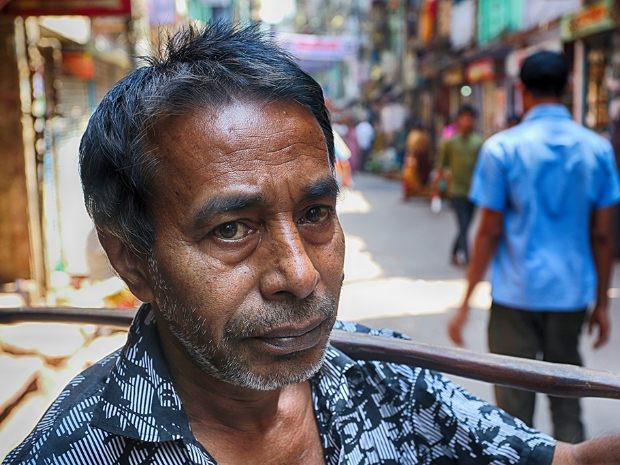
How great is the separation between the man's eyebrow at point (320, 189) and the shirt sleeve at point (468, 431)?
1.64 ft

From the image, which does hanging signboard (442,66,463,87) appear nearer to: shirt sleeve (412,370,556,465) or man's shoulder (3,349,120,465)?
shirt sleeve (412,370,556,465)

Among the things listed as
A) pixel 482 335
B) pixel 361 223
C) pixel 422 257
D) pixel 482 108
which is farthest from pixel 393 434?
pixel 482 108

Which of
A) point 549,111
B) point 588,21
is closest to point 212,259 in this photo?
point 549,111

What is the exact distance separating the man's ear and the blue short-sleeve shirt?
1940 millimetres

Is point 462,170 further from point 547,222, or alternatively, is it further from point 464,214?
point 547,222

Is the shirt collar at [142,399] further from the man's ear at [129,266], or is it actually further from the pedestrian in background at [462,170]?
A: the pedestrian in background at [462,170]

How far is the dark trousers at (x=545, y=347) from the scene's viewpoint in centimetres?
296

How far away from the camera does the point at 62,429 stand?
1.22 meters

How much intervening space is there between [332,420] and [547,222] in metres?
1.89

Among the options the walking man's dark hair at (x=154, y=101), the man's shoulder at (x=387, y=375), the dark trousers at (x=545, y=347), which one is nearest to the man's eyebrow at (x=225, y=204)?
the walking man's dark hair at (x=154, y=101)

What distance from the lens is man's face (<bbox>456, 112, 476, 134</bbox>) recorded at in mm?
7816

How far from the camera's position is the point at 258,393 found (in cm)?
136

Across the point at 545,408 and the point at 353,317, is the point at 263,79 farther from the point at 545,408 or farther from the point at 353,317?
the point at 353,317

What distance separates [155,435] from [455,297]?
553 cm
